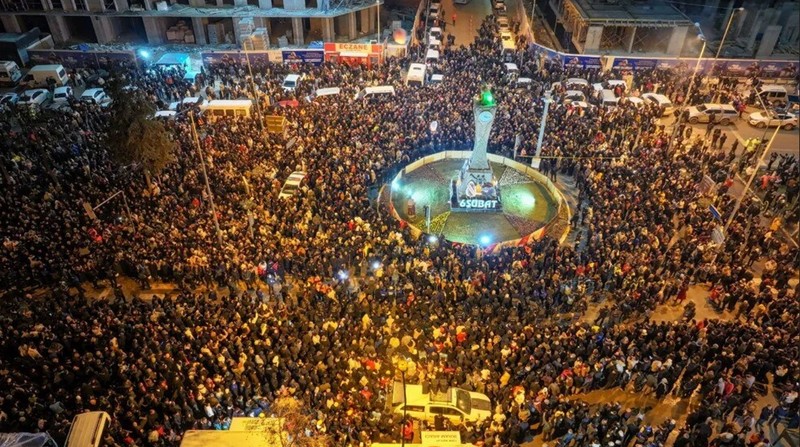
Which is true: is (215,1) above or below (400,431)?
above

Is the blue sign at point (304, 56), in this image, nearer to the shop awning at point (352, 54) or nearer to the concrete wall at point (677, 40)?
the shop awning at point (352, 54)

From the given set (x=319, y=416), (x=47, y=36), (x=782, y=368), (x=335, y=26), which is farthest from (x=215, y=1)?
(x=782, y=368)

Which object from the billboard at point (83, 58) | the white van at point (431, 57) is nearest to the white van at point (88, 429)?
the billboard at point (83, 58)

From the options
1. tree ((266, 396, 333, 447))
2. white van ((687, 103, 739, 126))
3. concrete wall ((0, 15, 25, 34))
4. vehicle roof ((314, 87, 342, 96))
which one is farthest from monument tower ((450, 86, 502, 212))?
concrete wall ((0, 15, 25, 34))

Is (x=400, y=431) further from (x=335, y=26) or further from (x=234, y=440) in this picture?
(x=335, y=26)

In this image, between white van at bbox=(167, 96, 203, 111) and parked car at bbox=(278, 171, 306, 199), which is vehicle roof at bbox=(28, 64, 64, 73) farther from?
parked car at bbox=(278, 171, 306, 199)

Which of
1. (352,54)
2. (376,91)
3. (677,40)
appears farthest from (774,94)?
(352,54)
